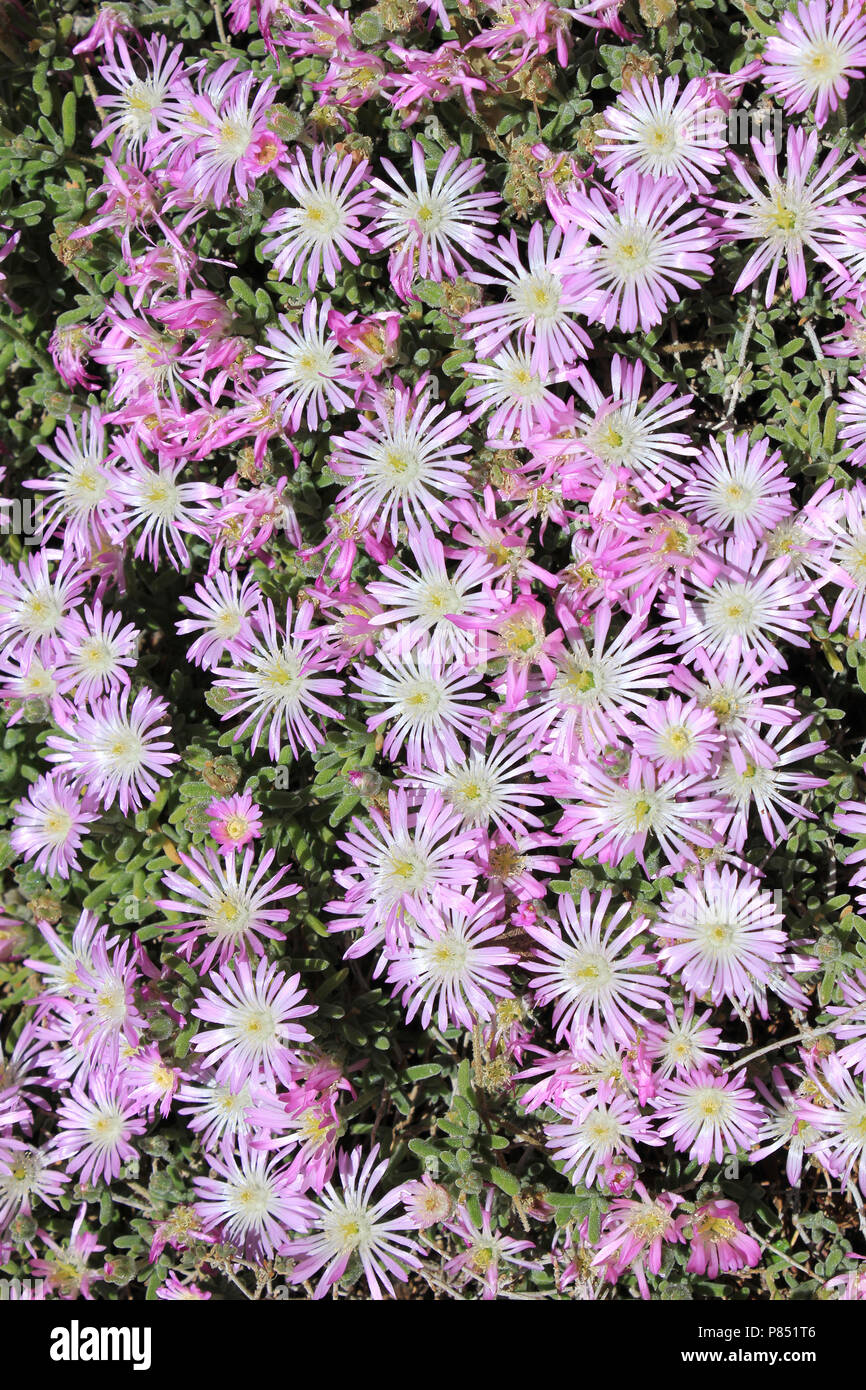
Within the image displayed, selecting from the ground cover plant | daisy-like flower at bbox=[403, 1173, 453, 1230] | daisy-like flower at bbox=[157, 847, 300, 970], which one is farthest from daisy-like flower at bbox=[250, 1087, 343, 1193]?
daisy-like flower at bbox=[157, 847, 300, 970]

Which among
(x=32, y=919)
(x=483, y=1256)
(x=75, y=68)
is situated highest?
(x=75, y=68)

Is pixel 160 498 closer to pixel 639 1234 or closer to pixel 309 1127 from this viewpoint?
pixel 309 1127

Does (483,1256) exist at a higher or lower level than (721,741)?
lower

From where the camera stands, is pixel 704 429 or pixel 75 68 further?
pixel 75 68

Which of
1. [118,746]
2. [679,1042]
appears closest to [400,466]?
[118,746]
